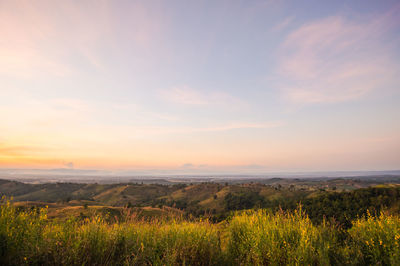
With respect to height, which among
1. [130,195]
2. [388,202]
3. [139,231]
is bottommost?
[130,195]

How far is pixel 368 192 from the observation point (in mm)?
52156

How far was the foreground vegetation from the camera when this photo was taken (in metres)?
7.16

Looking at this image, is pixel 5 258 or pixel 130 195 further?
pixel 130 195

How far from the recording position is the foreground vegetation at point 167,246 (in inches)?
282

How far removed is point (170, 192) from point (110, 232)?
159 m

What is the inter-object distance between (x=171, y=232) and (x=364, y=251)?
8873 millimetres

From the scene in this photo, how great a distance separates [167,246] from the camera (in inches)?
316

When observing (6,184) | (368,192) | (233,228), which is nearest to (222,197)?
(368,192)

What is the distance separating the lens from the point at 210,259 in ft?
28.0

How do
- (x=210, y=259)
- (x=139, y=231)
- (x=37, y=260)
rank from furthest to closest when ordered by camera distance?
(x=139, y=231) < (x=210, y=259) < (x=37, y=260)

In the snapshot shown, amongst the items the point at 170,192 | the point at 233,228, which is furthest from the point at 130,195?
the point at 233,228

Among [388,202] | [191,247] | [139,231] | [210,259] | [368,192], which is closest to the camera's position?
[210,259]

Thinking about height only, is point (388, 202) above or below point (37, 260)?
below

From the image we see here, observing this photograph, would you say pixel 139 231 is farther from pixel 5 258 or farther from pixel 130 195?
pixel 130 195
